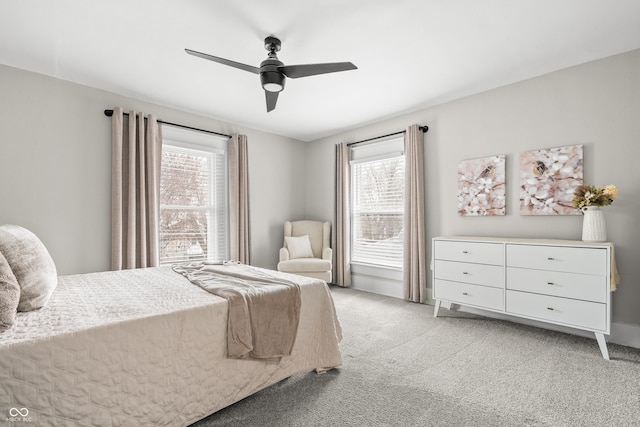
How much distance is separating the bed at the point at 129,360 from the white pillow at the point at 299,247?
2772 mm

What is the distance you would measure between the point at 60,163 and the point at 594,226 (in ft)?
17.1

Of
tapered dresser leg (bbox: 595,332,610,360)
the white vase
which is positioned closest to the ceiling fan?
the white vase

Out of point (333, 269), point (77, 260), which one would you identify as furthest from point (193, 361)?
point (333, 269)

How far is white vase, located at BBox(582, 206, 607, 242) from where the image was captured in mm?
2672

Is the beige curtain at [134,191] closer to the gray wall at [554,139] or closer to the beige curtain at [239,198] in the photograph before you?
the beige curtain at [239,198]

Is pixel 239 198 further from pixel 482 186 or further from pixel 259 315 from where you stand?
pixel 482 186

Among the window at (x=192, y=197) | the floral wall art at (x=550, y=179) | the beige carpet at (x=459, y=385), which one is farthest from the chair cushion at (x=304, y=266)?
the floral wall art at (x=550, y=179)

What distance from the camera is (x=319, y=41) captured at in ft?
8.73

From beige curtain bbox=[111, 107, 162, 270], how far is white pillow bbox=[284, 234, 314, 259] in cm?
188

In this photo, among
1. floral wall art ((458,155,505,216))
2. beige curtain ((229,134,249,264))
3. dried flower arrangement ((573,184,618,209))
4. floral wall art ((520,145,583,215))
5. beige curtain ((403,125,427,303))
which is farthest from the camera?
beige curtain ((229,134,249,264))

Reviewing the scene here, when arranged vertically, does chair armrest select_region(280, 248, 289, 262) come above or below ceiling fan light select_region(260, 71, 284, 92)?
below

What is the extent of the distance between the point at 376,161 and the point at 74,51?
3.77 meters

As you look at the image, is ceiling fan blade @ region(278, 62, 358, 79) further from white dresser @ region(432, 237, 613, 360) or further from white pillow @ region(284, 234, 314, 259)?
white pillow @ region(284, 234, 314, 259)

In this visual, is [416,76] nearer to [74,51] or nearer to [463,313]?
[463,313]
